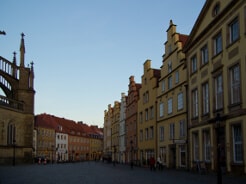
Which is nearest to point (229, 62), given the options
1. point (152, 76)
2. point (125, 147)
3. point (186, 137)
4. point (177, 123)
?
point (186, 137)

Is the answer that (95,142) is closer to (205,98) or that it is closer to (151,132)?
(151,132)

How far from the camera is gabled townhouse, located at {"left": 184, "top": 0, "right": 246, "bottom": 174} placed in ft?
81.7

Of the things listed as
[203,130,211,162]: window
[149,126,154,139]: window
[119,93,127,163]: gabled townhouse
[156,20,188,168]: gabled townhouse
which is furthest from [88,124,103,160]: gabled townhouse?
[203,130,211,162]: window

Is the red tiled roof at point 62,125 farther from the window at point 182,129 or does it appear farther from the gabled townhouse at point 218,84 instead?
the gabled townhouse at point 218,84

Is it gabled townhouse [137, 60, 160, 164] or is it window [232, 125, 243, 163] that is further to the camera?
gabled townhouse [137, 60, 160, 164]

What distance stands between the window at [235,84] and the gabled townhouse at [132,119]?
36420 mm

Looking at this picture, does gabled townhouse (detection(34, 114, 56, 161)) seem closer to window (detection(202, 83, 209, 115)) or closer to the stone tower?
the stone tower

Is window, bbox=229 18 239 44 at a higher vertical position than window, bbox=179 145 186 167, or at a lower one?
higher

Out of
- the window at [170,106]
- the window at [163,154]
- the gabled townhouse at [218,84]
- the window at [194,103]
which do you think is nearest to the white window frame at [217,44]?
the gabled townhouse at [218,84]

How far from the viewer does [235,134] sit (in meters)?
25.9

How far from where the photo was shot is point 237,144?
83.2 feet

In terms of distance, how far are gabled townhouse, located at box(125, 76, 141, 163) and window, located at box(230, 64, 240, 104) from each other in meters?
36.4

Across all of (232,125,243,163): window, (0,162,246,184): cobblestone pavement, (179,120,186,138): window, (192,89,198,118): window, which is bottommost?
(0,162,246,184): cobblestone pavement

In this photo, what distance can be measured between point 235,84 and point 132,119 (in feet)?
138
